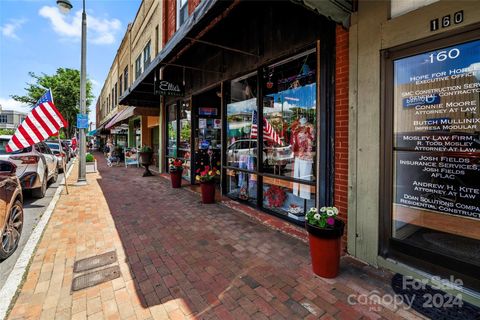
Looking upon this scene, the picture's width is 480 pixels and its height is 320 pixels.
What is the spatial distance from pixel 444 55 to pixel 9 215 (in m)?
5.63

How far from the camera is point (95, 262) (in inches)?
130

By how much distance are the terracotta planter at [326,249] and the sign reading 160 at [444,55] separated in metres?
2.01

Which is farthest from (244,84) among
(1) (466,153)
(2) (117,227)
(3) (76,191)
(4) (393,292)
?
(3) (76,191)

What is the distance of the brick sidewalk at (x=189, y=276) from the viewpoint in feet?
7.81

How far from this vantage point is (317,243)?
2.89 metres

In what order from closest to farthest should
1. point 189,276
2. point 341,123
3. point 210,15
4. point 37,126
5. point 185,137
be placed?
point 189,276, point 341,123, point 210,15, point 37,126, point 185,137

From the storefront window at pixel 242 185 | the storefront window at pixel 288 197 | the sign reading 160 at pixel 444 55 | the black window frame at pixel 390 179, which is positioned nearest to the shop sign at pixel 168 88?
the storefront window at pixel 242 185

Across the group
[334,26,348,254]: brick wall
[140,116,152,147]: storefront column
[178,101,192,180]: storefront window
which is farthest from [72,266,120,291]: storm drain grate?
[140,116,152,147]: storefront column

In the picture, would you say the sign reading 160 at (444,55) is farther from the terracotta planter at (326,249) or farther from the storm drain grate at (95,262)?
the storm drain grate at (95,262)

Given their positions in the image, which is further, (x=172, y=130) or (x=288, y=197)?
(x=172, y=130)

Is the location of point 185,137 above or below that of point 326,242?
above

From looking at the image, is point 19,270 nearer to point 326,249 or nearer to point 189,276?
point 189,276

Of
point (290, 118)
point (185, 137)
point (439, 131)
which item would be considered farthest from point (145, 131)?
point (439, 131)

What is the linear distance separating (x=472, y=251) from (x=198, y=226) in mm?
3705
